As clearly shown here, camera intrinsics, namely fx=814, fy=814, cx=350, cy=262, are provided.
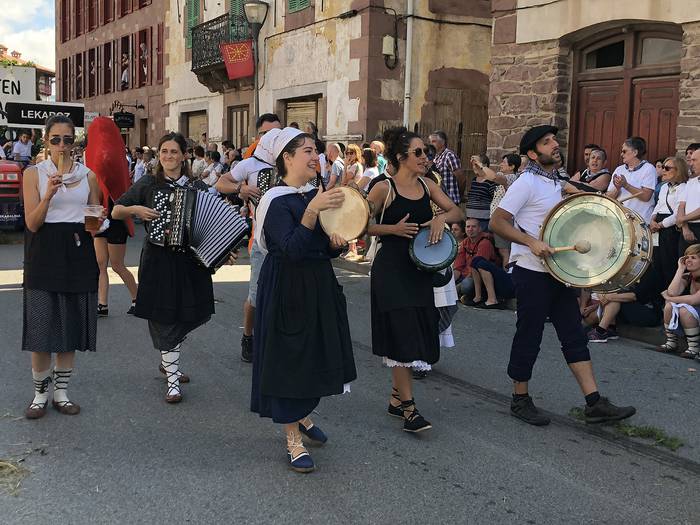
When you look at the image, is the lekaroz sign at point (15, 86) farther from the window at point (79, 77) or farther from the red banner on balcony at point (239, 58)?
the window at point (79, 77)

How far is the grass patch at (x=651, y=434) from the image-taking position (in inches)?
187

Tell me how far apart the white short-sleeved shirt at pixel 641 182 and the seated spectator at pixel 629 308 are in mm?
877

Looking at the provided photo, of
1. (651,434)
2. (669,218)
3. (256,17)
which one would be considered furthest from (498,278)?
(256,17)

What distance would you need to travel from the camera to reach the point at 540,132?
4.89m

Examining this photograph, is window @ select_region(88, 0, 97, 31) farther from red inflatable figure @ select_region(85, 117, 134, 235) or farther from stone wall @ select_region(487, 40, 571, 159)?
red inflatable figure @ select_region(85, 117, 134, 235)

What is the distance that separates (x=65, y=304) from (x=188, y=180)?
3.77ft

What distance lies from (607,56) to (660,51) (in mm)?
896

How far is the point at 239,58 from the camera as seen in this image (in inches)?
776

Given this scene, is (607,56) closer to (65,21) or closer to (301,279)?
(301,279)

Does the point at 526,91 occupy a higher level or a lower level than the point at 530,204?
higher

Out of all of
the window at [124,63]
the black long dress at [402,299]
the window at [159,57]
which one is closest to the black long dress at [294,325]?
the black long dress at [402,299]

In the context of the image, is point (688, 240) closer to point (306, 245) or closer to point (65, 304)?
point (306, 245)

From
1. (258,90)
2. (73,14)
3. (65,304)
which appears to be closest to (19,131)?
(258,90)

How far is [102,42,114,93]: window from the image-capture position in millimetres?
30359
